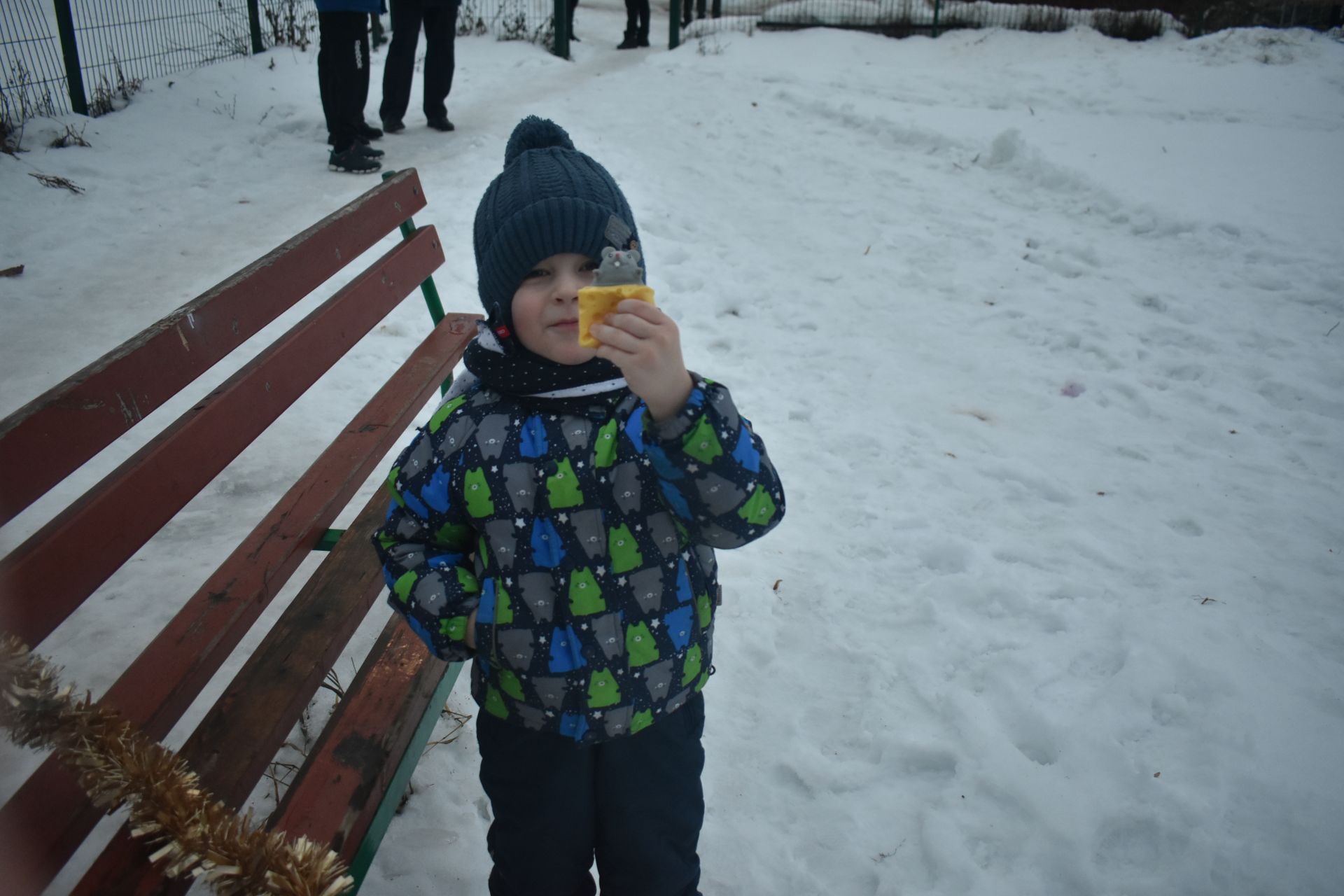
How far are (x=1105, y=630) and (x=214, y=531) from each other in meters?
3.09

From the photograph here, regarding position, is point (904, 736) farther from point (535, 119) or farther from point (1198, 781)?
point (535, 119)

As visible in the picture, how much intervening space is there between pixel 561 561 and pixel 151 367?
0.93 meters

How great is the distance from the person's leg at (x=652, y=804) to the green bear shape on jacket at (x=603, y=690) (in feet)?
0.46

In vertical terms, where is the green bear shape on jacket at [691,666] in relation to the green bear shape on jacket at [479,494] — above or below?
below

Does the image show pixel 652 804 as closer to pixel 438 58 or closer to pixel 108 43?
pixel 438 58

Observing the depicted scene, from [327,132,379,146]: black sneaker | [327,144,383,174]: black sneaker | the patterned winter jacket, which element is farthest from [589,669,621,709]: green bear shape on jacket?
[327,132,379,146]: black sneaker

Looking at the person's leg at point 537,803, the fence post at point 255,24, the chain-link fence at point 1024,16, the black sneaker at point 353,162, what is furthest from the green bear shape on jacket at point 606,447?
the chain-link fence at point 1024,16

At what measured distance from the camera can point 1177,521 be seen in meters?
3.31

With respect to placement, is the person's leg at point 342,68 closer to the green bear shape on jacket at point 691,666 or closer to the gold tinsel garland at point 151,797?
the green bear shape on jacket at point 691,666

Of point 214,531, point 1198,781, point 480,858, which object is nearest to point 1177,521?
point 1198,781

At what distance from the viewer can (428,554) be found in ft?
5.36

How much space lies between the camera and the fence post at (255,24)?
8375mm

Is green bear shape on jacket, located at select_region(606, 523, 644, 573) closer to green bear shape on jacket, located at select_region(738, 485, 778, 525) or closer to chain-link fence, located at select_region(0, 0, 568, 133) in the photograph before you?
green bear shape on jacket, located at select_region(738, 485, 778, 525)

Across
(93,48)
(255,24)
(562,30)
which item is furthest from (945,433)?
(562,30)
